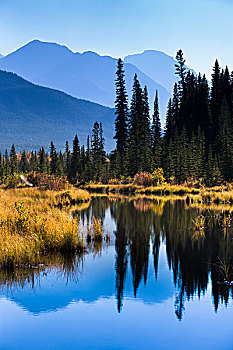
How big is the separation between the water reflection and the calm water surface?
0.03 metres

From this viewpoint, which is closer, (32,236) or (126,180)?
(32,236)

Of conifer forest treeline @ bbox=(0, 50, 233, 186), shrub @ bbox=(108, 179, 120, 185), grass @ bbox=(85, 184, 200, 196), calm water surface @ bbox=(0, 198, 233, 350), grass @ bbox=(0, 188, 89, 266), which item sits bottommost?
calm water surface @ bbox=(0, 198, 233, 350)

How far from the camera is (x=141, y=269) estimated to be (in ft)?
Answer: 49.1

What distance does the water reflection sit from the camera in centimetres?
1209

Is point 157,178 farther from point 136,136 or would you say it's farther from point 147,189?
point 136,136

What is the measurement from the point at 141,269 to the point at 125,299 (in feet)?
10.5

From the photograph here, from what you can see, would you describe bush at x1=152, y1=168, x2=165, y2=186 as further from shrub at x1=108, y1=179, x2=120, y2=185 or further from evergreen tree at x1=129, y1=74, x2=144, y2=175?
shrub at x1=108, y1=179, x2=120, y2=185

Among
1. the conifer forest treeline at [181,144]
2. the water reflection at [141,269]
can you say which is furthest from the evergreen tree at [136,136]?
the water reflection at [141,269]

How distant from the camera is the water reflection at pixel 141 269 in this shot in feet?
A: 39.7

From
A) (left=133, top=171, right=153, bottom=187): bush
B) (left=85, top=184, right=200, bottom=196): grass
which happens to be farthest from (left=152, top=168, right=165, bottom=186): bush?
(left=85, top=184, right=200, bottom=196): grass

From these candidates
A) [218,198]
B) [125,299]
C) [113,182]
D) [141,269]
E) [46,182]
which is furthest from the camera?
[113,182]

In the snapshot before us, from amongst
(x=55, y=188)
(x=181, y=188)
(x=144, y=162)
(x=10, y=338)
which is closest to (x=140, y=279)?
(x=10, y=338)

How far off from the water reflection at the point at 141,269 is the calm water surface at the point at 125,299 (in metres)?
0.03

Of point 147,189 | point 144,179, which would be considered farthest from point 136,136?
point 147,189
